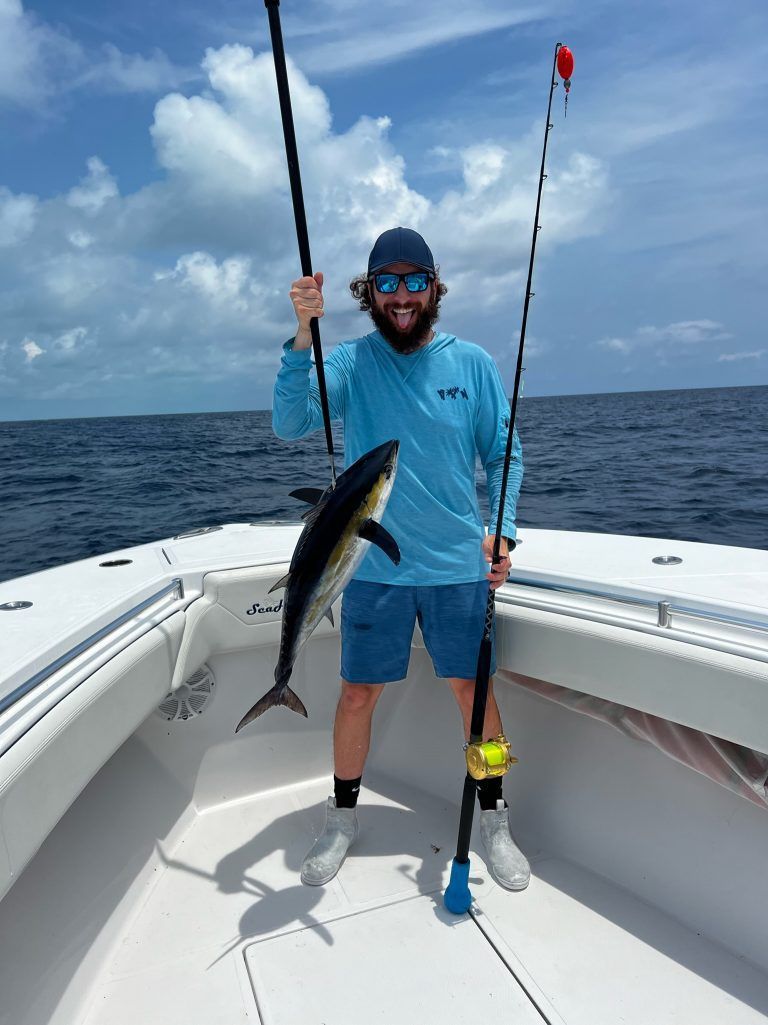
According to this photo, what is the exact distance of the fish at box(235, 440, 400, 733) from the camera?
1.84 m

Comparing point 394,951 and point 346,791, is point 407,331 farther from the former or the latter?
point 394,951

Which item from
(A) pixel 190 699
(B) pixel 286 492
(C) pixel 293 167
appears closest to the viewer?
(C) pixel 293 167

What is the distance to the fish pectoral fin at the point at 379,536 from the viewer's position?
1.82 meters

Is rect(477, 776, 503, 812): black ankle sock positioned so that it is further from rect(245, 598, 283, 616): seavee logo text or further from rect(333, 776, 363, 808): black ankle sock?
rect(245, 598, 283, 616): seavee logo text

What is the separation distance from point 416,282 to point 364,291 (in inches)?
12.5

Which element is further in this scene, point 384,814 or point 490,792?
point 384,814

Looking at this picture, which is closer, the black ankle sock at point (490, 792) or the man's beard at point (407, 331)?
the man's beard at point (407, 331)

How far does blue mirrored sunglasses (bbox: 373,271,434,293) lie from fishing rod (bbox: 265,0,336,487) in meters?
0.37

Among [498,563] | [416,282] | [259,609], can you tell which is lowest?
[259,609]

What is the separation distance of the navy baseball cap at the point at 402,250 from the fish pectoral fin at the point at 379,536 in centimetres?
96

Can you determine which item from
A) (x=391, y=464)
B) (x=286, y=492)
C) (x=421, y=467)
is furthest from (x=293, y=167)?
(x=286, y=492)

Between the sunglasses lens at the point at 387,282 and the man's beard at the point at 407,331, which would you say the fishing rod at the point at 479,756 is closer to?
the man's beard at the point at 407,331

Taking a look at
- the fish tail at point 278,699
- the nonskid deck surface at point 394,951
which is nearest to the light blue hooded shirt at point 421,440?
the fish tail at point 278,699

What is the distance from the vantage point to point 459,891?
7.69 ft
